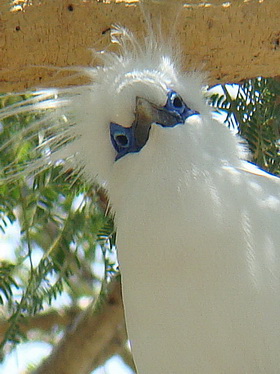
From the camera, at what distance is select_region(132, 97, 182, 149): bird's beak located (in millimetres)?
3447

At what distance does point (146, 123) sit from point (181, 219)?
449 mm

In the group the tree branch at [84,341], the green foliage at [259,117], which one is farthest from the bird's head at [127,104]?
the tree branch at [84,341]

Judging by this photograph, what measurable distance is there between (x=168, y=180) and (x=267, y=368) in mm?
805

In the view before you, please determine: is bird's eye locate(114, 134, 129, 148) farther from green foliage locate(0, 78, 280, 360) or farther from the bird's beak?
green foliage locate(0, 78, 280, 360)

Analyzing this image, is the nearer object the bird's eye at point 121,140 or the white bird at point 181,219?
the white bird at point 181,219

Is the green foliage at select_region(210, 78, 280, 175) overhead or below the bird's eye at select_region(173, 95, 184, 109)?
below

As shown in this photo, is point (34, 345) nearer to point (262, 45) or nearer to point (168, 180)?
point (168, 180)

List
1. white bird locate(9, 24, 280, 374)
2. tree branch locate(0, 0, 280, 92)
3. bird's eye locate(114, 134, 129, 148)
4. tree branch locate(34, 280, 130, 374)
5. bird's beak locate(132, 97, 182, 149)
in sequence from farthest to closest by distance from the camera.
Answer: tree branch locate(34, 280, 130, 374)
bird's eye locate(114, 134, 129, 148)
bird's beak locate(132, 97, 182, 149)
tree branch locate(0, 0, 280, 92)
white bird locate(9, 24, 280, 374)

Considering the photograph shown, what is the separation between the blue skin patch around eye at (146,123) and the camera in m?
3.47

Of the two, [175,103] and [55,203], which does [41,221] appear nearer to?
[55,203]

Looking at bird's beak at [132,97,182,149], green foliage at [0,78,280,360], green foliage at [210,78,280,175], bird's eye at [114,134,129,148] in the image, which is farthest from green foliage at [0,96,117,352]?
green foliage at [210,78,280,175]

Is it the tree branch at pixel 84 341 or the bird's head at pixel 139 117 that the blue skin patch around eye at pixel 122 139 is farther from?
the tree branch at pixel 84 341

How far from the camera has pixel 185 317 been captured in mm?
3115

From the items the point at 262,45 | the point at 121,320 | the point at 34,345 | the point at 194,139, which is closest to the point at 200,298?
the point at 194,139
